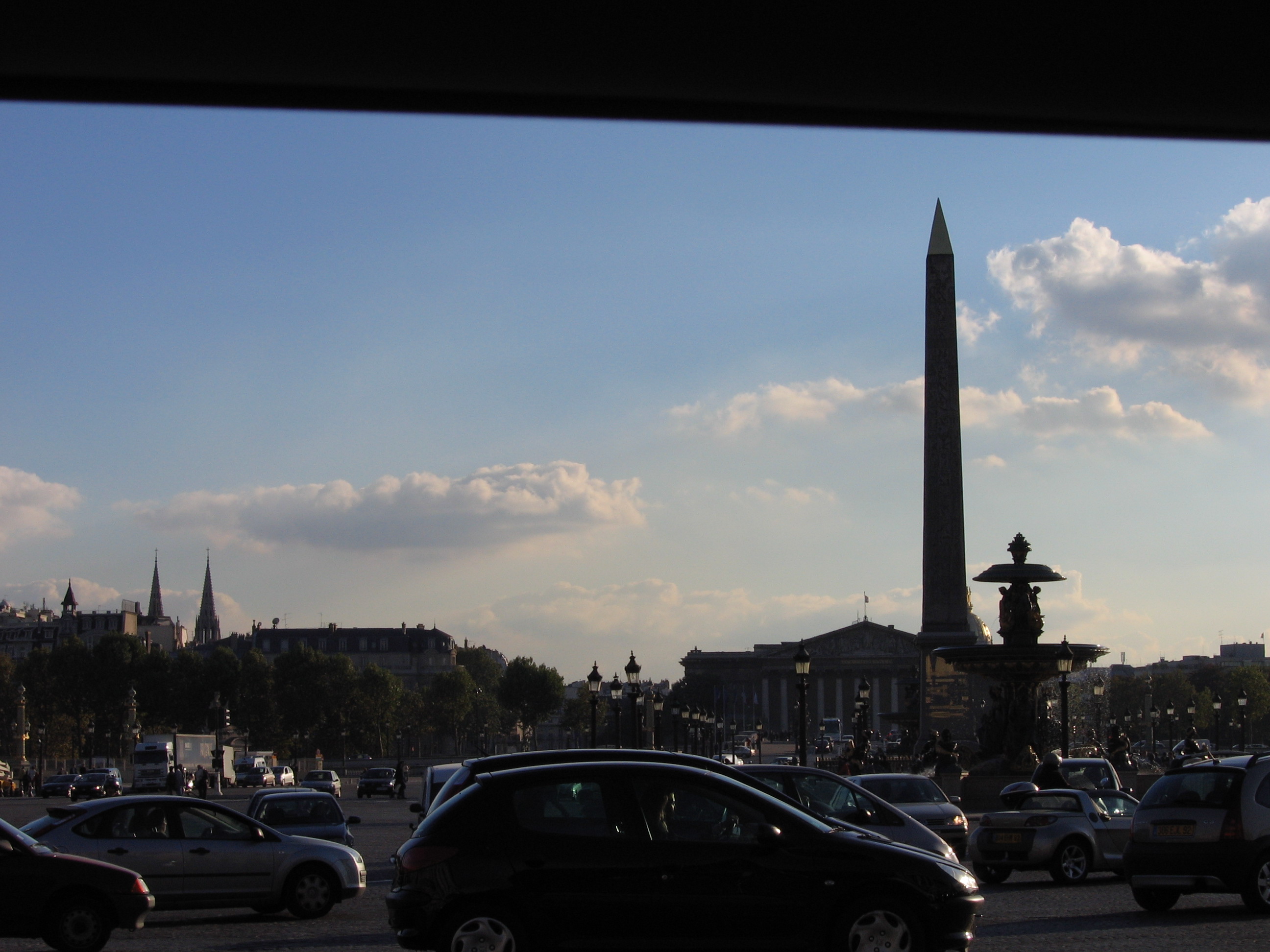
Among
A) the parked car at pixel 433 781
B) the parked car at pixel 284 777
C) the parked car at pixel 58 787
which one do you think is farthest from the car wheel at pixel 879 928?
the parked car at pixel 58 787

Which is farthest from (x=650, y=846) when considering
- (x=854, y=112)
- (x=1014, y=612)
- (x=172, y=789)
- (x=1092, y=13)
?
(x=172, y=789)

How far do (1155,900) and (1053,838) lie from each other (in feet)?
11.6

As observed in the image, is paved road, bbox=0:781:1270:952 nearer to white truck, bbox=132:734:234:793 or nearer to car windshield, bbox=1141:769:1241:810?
car windshield, bbox=1141:769:1241:810

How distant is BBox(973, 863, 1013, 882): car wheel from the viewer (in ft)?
69.6

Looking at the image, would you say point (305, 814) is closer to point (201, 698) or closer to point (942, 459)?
point (942, 459)

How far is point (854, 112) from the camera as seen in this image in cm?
748

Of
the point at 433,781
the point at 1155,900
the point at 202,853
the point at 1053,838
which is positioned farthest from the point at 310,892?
the point at 1053,838

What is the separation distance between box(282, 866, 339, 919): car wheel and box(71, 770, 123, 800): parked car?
160 ft

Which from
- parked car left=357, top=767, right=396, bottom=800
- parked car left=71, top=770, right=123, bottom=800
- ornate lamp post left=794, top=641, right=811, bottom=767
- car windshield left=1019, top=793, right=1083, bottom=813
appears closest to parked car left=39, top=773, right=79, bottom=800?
parked car left=71, top=770, right=123, bottom=800

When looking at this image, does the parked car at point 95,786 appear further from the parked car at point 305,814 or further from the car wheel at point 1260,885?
the car wheel at point 1260,885

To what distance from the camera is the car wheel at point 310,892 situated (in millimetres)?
17781

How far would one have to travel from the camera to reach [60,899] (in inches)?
573

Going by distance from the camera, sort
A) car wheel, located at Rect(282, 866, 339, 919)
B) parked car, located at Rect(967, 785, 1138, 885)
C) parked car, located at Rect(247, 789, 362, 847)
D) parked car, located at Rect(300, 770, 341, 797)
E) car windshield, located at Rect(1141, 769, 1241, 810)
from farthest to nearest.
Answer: parked car, located at Rect(300, 770, 341, 797) < parked car, located at Rect(247, 789, 362, 847) < parked car, located at Rect(967, 785, 1138, 885) < car wheel, located at Rect(282, 866, 339, 919) < car windshield, located at Rect(1141, 769, 1241, 810)

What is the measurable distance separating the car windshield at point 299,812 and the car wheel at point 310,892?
3.92 metres
